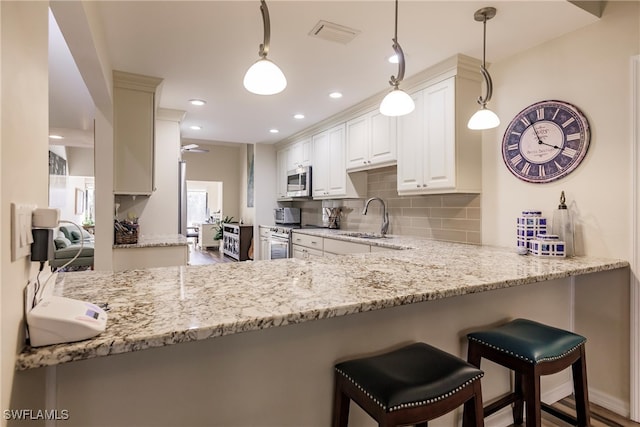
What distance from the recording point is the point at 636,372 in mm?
1931

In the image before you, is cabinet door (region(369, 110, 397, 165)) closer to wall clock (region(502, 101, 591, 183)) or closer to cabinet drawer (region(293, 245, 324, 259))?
wall clock (region(502, 101, 591, 183))

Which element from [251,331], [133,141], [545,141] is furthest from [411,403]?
[133,141]

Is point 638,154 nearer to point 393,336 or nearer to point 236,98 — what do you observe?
point 393,336

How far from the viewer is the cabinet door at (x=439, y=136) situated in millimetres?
2693

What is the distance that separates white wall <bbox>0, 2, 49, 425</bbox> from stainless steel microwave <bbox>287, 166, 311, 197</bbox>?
13.0ft

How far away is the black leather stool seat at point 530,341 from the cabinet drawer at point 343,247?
5.15ft

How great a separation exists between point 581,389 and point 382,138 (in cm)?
250

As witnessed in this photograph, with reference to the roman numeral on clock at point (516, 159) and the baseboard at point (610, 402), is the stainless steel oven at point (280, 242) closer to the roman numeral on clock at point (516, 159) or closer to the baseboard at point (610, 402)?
the roman numeral on clock at point (516, 159)

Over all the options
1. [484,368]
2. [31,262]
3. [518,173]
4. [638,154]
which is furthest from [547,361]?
[31,262]

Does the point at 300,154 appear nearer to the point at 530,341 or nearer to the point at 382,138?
the point at 382,138

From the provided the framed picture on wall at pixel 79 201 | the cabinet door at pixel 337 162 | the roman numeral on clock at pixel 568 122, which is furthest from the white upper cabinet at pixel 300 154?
the framed picture on wall at pixel 79 201

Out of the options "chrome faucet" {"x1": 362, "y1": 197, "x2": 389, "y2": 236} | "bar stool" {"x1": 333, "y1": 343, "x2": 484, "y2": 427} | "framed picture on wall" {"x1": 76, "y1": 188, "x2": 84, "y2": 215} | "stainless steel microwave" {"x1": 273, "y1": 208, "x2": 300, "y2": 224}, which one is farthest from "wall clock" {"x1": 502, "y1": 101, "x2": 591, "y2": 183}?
"framed picture on wall" {"x1": 76, "y1": 188, "x2": 84, "y2": 215}

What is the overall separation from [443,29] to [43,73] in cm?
219

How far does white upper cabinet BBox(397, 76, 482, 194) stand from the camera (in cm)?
269
